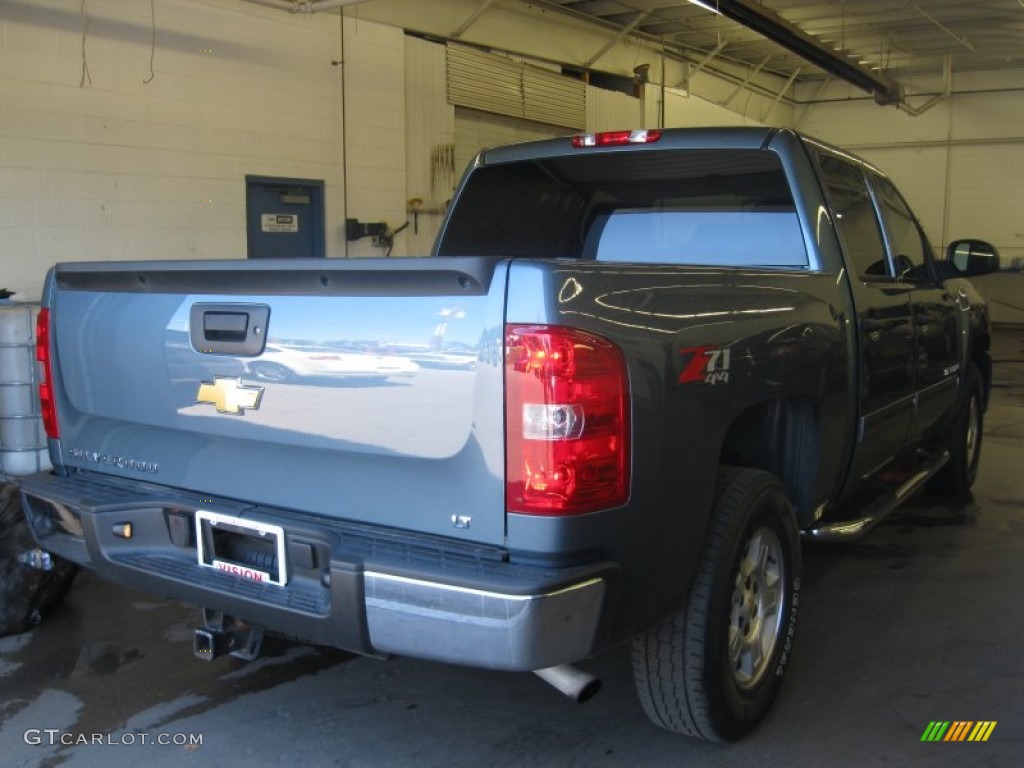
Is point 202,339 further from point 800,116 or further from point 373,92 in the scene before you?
point 800,116

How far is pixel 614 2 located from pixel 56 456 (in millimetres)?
13311

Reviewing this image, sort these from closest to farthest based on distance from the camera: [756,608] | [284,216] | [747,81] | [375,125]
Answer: [756,608]
[284,216]
[375,125]
[747,81]

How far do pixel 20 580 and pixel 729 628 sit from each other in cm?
301

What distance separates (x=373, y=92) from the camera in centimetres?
1192

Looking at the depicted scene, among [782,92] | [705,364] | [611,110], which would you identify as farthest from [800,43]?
[705,364]

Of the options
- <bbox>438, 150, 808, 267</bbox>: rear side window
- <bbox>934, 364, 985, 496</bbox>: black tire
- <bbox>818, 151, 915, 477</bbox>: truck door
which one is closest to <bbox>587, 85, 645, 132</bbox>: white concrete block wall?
<bbox>934, 364, 985, 496</bbox>: black tire

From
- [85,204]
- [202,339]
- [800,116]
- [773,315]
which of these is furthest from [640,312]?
[800,116]

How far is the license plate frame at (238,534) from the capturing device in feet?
8.56

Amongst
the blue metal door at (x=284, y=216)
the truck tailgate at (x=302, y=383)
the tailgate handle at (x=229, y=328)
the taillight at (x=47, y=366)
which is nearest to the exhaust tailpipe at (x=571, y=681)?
the truck tailgate at (x=302, y=383)

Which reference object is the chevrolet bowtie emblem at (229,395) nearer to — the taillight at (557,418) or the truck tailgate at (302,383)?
the truck tailgate at (302,383)

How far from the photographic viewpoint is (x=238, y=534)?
274 cm

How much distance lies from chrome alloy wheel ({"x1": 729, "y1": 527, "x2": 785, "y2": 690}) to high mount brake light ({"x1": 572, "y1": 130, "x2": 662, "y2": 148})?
5.68 ft

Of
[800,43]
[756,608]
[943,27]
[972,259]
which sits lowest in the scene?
[756,608]

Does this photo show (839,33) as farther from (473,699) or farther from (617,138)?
(473,699)
